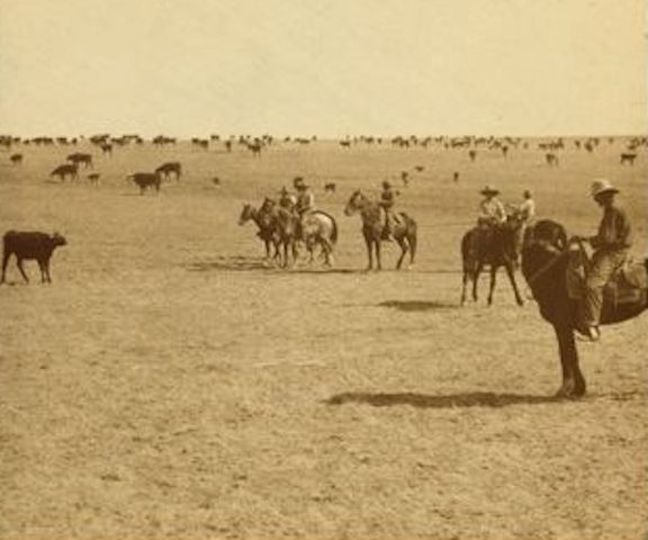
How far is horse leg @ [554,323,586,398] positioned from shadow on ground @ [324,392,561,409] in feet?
0.71

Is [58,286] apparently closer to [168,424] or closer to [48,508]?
[168,424]

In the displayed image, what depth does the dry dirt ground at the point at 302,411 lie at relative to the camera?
796cm

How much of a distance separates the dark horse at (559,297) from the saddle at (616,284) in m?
0.05

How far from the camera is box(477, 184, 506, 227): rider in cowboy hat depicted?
18.7 metres

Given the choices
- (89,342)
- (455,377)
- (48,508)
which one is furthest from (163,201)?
(48,508)

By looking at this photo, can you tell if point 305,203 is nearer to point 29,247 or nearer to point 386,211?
point 386,211

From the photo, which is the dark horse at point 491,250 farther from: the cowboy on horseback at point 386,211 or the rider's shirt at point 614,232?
the rider's shirt at point 614,232

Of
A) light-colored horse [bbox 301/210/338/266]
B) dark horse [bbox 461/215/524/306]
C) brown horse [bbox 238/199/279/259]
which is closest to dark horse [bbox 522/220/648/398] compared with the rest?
dark horse [bbox 461/215/524/306]

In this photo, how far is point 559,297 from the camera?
1128 centimetres

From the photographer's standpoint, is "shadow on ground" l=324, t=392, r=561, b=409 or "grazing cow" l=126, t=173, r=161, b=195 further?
"grazing cow" l=126, t=173, r=161, b=195

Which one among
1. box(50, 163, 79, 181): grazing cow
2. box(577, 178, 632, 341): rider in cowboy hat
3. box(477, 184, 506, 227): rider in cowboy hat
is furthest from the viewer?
box(50, 163, 79, 181): grazing cow

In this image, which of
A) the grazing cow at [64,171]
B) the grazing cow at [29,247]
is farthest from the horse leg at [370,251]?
the grazing cow at [64,171]

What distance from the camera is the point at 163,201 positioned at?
45031 mm

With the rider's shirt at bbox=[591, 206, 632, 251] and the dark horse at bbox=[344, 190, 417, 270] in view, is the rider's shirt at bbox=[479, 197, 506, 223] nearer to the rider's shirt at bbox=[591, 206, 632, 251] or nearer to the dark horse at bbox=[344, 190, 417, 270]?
the dark horse at bbox=[344, 190, 417, 270]
